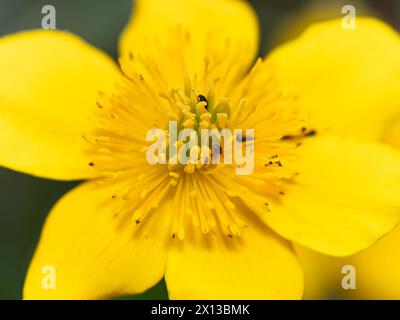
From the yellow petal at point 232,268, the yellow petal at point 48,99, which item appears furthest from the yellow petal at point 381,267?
the yellow petal at point 48,99

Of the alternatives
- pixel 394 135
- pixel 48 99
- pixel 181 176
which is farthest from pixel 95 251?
pixel 394 135

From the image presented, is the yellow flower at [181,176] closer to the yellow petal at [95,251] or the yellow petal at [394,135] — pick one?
the yellow petal at [95,251]

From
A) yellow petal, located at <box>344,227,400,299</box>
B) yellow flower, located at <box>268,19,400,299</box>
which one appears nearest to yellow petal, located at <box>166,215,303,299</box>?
yellow flower, located at <box>268,19,400,299</box>

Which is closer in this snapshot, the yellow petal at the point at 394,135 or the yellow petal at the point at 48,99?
the yellow petal at the point at 48,99

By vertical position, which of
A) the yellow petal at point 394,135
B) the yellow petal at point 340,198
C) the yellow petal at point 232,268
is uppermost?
the yellow petal at point 394,135

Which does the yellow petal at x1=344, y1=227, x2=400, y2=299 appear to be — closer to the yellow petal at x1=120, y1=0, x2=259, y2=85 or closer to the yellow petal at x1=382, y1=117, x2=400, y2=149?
the yellow petal at x1=382, y1=117, x2=400, y2=149

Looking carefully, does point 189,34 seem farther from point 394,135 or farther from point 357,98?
point 394,135

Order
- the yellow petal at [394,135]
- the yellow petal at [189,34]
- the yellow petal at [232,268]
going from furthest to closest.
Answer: the yellow petal at [394,135] → the yellow petal at [189,34] → the yellow petal at [232,268]
